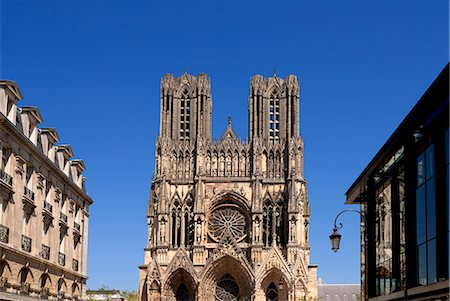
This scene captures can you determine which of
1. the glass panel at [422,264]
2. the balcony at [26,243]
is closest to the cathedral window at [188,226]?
the balcony at [26,243]

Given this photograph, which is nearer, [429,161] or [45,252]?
[429,161]

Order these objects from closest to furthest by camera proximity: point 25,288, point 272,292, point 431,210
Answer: point 431,210
point 25,288
point 272,292

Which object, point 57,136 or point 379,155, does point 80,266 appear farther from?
point 379,155

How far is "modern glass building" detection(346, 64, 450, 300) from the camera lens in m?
20.4

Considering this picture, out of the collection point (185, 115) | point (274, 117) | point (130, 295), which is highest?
point (185, 115)

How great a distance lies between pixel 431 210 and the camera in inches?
844

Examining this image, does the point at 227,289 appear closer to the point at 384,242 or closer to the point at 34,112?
the point at 34,112

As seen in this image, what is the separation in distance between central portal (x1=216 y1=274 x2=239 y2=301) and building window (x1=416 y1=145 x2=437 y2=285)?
55.5 m

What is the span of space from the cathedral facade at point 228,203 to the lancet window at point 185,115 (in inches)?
4.3

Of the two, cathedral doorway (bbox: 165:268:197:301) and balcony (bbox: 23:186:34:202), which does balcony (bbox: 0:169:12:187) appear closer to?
balcony (bbox: 23:186:34:202)

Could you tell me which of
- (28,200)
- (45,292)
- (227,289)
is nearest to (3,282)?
(28,200)

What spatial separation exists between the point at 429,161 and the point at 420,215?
188cm

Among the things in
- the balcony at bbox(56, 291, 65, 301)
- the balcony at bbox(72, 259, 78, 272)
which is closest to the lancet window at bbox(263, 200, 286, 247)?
the balcony at bbox(72, 259, 78, 272)

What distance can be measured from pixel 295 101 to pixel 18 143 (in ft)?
163
